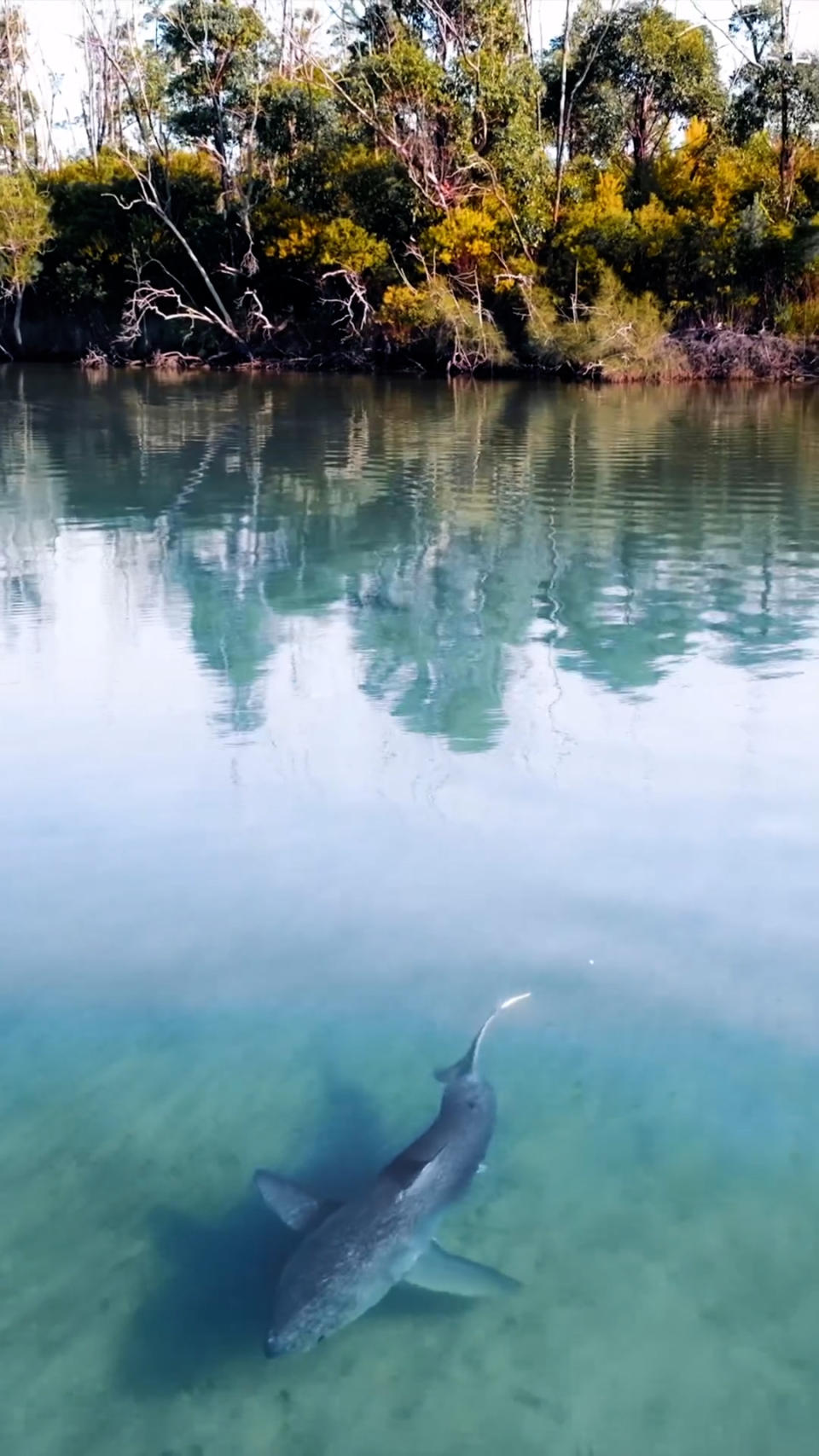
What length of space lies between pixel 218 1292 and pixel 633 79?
3793cm

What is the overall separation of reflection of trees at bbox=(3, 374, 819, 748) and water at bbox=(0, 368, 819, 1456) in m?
0.08

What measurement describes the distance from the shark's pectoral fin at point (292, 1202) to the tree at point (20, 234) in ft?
133

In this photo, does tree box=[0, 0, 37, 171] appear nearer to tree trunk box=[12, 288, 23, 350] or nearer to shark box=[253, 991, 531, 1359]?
tree trunk box=[12, 288, 23, 350]

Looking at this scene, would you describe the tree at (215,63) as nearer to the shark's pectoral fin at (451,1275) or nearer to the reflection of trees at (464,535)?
the reflection of trees at (464,535)

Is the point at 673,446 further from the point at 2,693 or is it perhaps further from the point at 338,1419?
the point at 338,1419

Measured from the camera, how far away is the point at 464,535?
12.2 m

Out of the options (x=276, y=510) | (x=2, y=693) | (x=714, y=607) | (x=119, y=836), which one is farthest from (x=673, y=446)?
(x=119, y=836)

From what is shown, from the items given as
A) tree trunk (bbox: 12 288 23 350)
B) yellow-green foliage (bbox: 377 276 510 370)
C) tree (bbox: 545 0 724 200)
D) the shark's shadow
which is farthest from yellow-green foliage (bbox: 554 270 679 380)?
the shark's shadow

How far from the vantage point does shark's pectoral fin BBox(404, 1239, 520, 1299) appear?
3.12 meters

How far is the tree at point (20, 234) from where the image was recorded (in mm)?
39219

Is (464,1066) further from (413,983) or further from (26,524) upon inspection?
(26,524)

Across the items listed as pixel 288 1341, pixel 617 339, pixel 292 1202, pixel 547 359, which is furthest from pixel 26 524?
pixel 547 359

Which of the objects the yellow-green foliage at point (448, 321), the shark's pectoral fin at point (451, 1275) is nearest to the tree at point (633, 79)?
the yellow-green foliage at point (448, 321)

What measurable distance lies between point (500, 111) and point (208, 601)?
90.0ft
